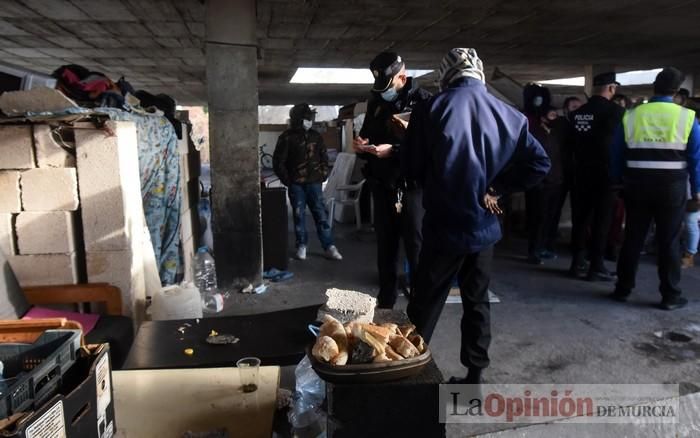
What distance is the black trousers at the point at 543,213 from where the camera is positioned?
5.67 meters

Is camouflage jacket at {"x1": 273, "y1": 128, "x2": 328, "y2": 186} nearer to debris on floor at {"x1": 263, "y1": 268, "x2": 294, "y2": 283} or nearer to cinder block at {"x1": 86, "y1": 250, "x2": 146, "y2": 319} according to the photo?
debris on floor at {"x1": 263, "y1": 268, "x2": 294, "y2": 283}

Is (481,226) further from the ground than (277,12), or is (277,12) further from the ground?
(277,12)

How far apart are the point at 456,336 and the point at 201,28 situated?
214 inches

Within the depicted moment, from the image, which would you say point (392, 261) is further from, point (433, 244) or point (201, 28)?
point (201, 28)

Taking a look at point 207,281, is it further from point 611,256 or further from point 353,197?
point 611,256

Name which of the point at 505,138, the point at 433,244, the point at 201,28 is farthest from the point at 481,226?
the point at 201,28

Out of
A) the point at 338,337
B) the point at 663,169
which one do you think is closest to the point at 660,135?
the point at 663,169

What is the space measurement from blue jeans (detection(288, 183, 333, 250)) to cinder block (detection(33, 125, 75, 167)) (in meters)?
3.21

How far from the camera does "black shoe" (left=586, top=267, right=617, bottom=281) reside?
521 centimetres

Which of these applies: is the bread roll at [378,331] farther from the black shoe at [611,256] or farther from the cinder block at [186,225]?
the black shoe at [611,256]

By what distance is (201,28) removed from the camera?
699cm

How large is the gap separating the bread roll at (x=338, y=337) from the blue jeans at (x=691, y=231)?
450cm

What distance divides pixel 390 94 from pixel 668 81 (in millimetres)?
2272

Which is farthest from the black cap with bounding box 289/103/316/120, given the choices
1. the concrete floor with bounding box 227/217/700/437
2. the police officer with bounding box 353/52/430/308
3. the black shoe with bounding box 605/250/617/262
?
the black shoe with bounding box 605/250/617/262
